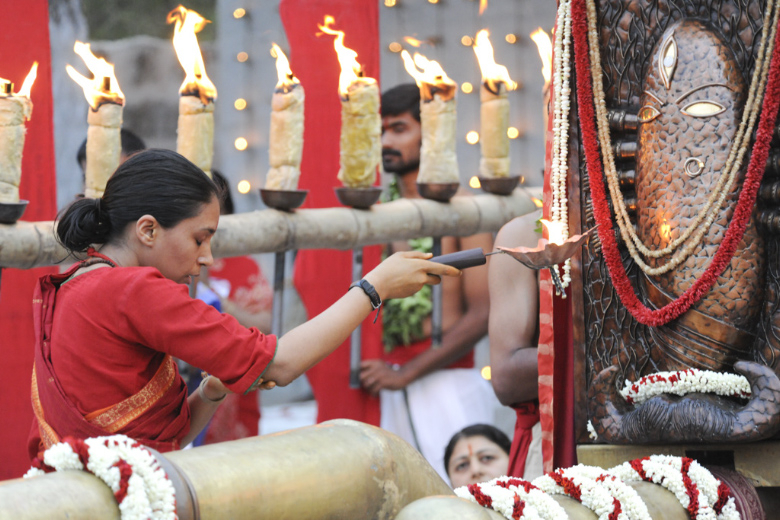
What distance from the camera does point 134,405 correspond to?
1599 millimetres

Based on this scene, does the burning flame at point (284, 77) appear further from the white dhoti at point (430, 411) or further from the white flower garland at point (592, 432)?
the white dhoti at point (430, 411)

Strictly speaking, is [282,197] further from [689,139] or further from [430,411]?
[430,411]

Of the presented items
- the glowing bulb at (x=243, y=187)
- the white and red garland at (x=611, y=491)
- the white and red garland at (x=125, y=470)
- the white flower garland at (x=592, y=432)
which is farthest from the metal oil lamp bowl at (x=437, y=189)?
the white and red garland at (x=125, y=470)

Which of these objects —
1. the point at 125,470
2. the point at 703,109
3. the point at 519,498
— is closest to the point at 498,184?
the point at 703,109

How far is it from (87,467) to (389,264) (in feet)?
2.38

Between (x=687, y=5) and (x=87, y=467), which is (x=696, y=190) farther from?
(x=87, y=467)

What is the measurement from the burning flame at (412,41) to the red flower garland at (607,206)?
8.50 ft

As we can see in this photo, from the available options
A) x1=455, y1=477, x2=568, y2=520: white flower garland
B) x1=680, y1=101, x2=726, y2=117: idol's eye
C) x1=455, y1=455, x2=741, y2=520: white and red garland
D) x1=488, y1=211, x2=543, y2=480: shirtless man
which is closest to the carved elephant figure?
x1=680, y1=101, x2=726, y2=117: idol's eye

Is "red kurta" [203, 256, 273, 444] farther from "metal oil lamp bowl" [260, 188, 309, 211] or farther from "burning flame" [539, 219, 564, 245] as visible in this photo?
"burning flame" [539, 219, 564, 245]

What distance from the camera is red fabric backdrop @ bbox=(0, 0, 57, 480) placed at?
11.7 ft

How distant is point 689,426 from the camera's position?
199 cm

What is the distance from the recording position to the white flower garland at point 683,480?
6.15 ft

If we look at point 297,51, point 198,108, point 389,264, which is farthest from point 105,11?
point 389,264

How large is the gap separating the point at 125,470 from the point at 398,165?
3.65 meters
